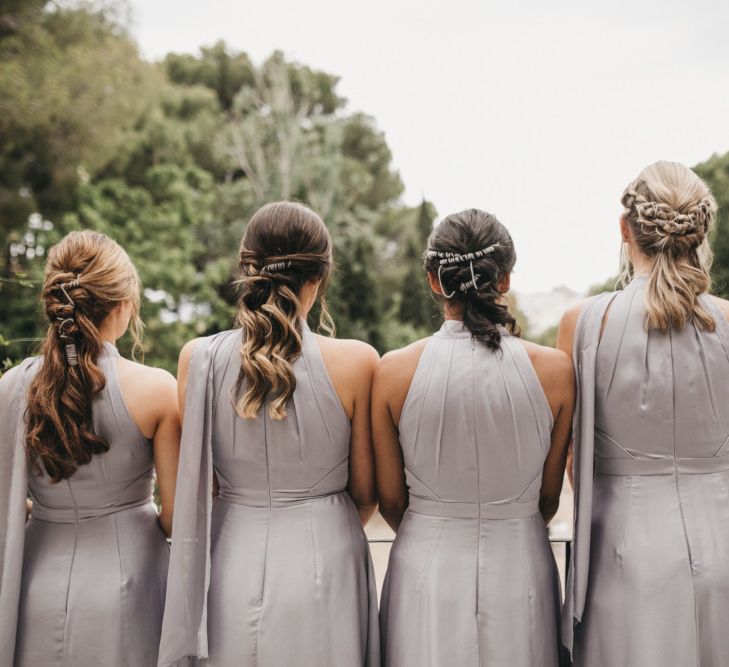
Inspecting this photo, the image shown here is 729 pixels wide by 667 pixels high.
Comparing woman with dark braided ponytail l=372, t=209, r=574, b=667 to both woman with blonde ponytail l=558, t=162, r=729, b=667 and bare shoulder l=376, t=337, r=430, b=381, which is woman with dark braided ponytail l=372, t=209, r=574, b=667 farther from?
woman with blonde ponytail l=558, t=162, r=729, b=667

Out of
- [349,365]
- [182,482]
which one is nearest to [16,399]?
[182,482]

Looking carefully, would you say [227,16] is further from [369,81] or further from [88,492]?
[88,492]

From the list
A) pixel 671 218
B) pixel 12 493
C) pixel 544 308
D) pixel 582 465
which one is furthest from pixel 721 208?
pixel 544 308

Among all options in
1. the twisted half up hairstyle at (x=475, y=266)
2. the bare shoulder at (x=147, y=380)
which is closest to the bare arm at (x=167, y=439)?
the bare shoulder at (x=147, y=380)

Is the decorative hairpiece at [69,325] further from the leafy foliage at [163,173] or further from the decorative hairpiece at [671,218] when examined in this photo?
the decorative hairpiece at [671,218]

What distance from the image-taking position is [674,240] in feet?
6.95

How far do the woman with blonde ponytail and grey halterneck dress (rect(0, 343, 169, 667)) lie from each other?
1285 millimetres

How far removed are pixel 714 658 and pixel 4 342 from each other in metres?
2.70

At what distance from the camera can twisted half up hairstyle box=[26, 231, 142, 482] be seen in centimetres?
209

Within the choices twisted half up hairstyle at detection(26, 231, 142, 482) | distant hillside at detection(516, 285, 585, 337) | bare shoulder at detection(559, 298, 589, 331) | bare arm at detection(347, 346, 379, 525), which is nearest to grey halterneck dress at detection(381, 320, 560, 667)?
bare arm at detection(347, 346, 379, 525)

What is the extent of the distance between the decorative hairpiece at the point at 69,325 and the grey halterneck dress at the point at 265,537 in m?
0.35

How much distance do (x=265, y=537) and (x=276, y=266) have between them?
781 millimetres

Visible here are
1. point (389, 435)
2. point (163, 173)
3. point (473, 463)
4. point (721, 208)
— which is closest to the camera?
point (473, 463)

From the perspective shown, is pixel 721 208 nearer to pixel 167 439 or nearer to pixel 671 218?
pixel 671 218
